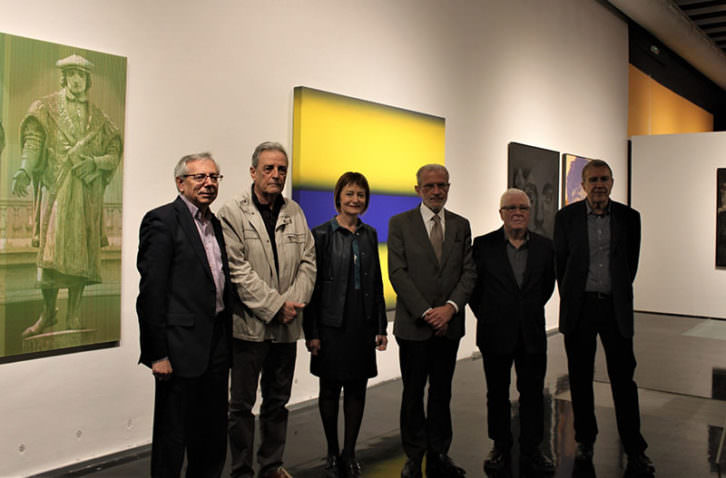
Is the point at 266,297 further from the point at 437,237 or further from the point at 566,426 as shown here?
the point at 566,426

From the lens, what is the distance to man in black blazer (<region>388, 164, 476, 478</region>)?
3430 mm

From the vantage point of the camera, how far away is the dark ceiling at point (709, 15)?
397 inches

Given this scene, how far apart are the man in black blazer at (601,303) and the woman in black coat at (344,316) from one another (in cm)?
123

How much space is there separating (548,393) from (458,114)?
297cm

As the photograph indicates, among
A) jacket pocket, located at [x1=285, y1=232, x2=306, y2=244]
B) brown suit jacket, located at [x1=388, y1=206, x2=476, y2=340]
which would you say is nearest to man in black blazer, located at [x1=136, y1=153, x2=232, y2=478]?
jacket pocket, located at [x1=285, y1=232, x2=306, y2=244]

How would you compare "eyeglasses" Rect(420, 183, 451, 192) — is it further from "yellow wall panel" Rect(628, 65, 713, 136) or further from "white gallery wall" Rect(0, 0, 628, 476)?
"yellow wall panel" Rect(628, 65, 713, 136)

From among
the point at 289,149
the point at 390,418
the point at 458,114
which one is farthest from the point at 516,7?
the point at 390,418

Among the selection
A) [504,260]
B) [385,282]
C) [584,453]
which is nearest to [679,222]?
[385,282]

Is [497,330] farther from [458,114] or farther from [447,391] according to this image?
[458,114]

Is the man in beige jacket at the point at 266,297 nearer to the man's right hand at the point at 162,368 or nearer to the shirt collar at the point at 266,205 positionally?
the shirt collar at the point at 266,205

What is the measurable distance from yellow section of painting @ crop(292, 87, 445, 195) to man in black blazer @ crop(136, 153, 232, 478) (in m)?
1.93

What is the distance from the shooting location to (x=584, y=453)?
377 cm

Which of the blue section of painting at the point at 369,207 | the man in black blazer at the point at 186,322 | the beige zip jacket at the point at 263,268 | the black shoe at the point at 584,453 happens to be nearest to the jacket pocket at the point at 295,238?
the beige zip jacket at the point at 263,268

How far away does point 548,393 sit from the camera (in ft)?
17.1
